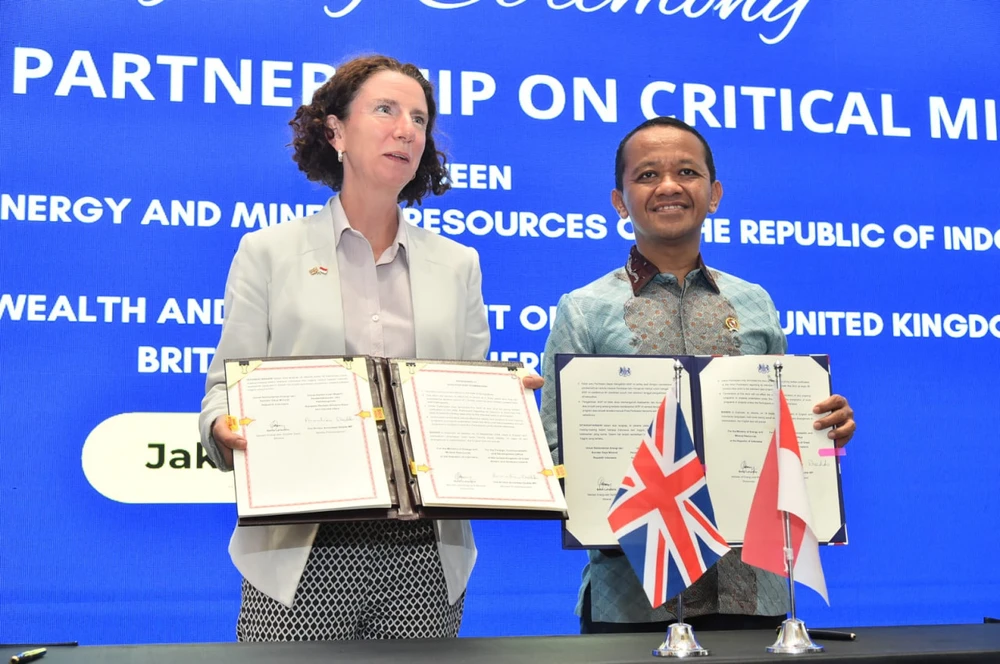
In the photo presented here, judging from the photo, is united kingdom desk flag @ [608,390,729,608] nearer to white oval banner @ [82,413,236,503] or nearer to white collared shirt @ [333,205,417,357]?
white collared shirt @ [333,205,417,357]

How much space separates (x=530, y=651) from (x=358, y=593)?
45 centimetres

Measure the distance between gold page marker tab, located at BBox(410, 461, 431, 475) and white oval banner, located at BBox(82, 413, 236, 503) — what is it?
5.41 feet

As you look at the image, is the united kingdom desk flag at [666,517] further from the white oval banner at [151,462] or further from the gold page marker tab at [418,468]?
the white oval banner at [151,462]

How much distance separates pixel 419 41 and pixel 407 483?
2.37 metres

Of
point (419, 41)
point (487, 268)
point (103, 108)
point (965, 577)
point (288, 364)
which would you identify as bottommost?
point (965, 577)

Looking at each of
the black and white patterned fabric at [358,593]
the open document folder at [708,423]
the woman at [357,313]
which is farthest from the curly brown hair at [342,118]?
the black and white patterned fabric at [358,593]

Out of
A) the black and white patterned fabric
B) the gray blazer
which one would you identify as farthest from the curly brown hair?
the black and white patterned fabric

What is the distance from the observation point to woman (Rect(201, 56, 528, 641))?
7.06 ft

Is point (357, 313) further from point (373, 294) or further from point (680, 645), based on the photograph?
point (680, 645)

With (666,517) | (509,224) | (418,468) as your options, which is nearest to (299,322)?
(418,468)

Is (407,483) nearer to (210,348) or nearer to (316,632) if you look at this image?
(316,632)

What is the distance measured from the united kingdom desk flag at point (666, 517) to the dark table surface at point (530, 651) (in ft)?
0.42

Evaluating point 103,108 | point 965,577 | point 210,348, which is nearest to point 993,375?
point 965,577

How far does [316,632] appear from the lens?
212cm
